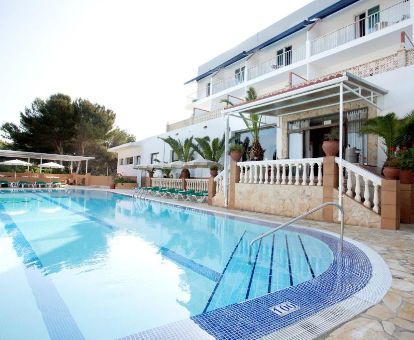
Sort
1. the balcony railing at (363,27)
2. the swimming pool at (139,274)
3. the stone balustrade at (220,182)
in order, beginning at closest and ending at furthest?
the swimming pool at (139,274) → the stone balustrade at (220,182) → the balcony railing at (363,27)

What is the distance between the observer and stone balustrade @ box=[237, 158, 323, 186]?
924cm

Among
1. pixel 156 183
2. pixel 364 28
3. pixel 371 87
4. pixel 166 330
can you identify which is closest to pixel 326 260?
pixel 166 330

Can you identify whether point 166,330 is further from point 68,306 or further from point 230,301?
point 68,306

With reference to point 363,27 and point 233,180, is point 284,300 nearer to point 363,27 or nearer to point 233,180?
point 233,180

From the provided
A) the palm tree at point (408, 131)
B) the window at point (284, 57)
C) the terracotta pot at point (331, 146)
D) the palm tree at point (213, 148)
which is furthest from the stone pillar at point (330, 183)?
the window at point (284, 57)

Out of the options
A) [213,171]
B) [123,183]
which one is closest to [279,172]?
[213,171]

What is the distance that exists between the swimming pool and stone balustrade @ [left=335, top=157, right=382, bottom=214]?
2.11 m

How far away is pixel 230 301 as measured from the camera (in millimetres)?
3475

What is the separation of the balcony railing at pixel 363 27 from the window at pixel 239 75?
6.38 meters

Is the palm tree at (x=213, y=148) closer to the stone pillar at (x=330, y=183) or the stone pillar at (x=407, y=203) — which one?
the stone pillar at (x=330, y=183)

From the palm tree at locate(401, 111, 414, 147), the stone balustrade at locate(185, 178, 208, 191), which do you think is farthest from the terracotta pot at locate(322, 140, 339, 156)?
the stone balustrade at locate(185, 178, 208, 191)

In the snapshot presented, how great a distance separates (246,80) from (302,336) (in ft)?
71.6

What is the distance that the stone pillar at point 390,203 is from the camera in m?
6.99

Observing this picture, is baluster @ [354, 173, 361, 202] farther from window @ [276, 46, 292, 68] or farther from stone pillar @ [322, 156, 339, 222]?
window @ [276, 46, 292, 68]
